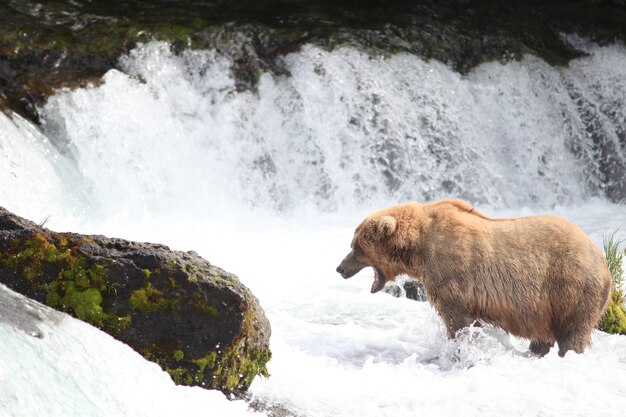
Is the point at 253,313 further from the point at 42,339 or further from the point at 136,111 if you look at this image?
the point at 136,111

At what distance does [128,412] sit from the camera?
4871 mm

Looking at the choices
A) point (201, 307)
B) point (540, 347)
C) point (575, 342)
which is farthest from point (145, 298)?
point (540, 347)

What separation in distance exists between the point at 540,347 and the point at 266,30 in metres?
9.47

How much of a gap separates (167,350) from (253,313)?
56 centimetres

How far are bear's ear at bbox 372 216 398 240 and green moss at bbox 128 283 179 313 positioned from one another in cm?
213

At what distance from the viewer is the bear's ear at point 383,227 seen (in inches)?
289

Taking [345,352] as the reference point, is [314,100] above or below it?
above

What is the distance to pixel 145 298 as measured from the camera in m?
5.73

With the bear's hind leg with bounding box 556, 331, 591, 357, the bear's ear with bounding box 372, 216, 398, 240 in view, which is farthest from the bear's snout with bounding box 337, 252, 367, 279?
the bear's hind leg with bounding box 556, 331, 591, 357

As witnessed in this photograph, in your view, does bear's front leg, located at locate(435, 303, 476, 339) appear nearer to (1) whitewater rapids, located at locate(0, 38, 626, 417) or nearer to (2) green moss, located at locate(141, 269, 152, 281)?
(1) whitewater rapids, located at locate(0, 38, 626, 417)

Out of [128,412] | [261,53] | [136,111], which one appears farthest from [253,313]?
[261,53]

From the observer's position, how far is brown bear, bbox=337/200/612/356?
276 inches

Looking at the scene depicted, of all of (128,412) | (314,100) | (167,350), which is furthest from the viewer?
(314,100)

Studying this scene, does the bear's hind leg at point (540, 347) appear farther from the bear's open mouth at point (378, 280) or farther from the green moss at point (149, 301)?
→ the green moss at point (149, 301)
